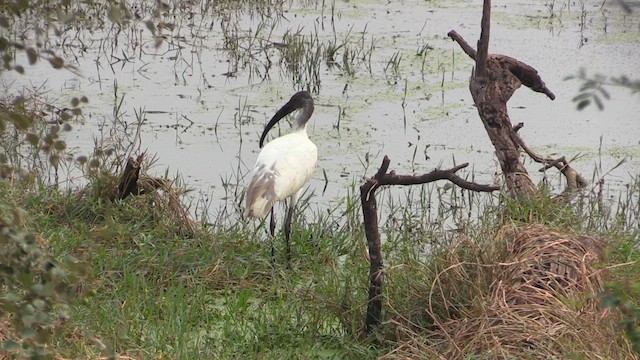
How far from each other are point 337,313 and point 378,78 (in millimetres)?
4631

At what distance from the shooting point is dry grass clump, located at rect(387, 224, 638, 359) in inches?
137

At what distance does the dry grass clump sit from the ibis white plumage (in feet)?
4.11

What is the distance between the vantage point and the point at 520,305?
3.67 m

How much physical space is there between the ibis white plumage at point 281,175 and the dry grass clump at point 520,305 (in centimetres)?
125

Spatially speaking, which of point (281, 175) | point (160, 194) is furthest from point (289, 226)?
point (160, 194)

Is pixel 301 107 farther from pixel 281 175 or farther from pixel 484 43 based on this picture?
pixel 484 43

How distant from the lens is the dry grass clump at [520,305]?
348cm

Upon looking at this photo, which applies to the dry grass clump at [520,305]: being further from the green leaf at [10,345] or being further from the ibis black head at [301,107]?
the ibis black head at [301,107]

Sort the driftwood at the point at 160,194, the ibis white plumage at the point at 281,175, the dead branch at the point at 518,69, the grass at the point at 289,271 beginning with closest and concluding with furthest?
the grass at the point at 289,271 < the dead branch at the point at 518,69 < the driftwood at the point at 160,194 < the ibis white plumage at the point at 281,175

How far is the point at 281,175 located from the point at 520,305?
189cm

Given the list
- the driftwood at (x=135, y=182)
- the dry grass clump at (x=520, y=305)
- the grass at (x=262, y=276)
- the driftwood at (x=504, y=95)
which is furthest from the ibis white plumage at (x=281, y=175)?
the dry grass clump at (x=520, y=305)

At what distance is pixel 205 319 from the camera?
13.6 ft

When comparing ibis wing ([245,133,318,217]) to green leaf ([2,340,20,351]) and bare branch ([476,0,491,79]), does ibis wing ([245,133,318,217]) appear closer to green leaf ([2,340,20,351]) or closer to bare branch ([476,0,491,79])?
bare branch ([476,0,491,79])

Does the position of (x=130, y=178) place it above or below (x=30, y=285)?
below
